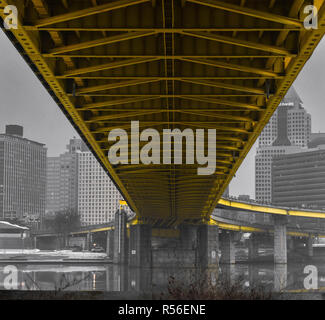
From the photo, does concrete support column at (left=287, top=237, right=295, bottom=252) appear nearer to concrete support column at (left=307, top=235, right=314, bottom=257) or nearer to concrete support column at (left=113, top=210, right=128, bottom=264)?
concrete support column at (left=307, top=235, right=314, bottom=257)

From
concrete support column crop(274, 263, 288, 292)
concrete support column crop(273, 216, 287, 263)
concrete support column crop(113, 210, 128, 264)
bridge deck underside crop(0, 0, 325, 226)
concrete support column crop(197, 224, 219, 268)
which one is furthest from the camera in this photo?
concrete support column crop(273, 216, 287, 263)

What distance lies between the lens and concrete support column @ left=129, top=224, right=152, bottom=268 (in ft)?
270

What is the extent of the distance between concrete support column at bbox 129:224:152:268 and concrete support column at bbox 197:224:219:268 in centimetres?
708

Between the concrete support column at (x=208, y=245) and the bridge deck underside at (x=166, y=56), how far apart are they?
5506 cm

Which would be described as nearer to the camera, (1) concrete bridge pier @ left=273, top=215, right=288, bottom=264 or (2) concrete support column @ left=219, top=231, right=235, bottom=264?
(2) concrete support column @ left=219, top=231, right=235, bottom=264

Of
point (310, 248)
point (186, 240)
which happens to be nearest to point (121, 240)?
point (186, 240)

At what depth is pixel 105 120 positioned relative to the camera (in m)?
23.5

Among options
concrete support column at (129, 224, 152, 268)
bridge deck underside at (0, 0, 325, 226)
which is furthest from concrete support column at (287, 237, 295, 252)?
bridge deck underside at (0, 0, 325, 226)

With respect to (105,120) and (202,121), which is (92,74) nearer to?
(105,120)

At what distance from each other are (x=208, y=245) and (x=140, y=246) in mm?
9300

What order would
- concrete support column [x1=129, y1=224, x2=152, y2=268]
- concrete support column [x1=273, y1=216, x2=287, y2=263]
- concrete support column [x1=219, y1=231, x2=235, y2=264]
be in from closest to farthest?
concrete support column [x1=129, y1=224, x2=152, y2=268] → concrete support column [x1=219, y1=231, x2=235, y2=264] → concrete support column [x1=273, y1=216, x2=287, y2=263]

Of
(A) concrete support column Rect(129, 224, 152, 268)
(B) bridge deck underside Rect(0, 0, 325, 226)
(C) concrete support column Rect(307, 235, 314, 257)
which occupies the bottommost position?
(C) concrete support column Rect(307, 235, 314, 257)
